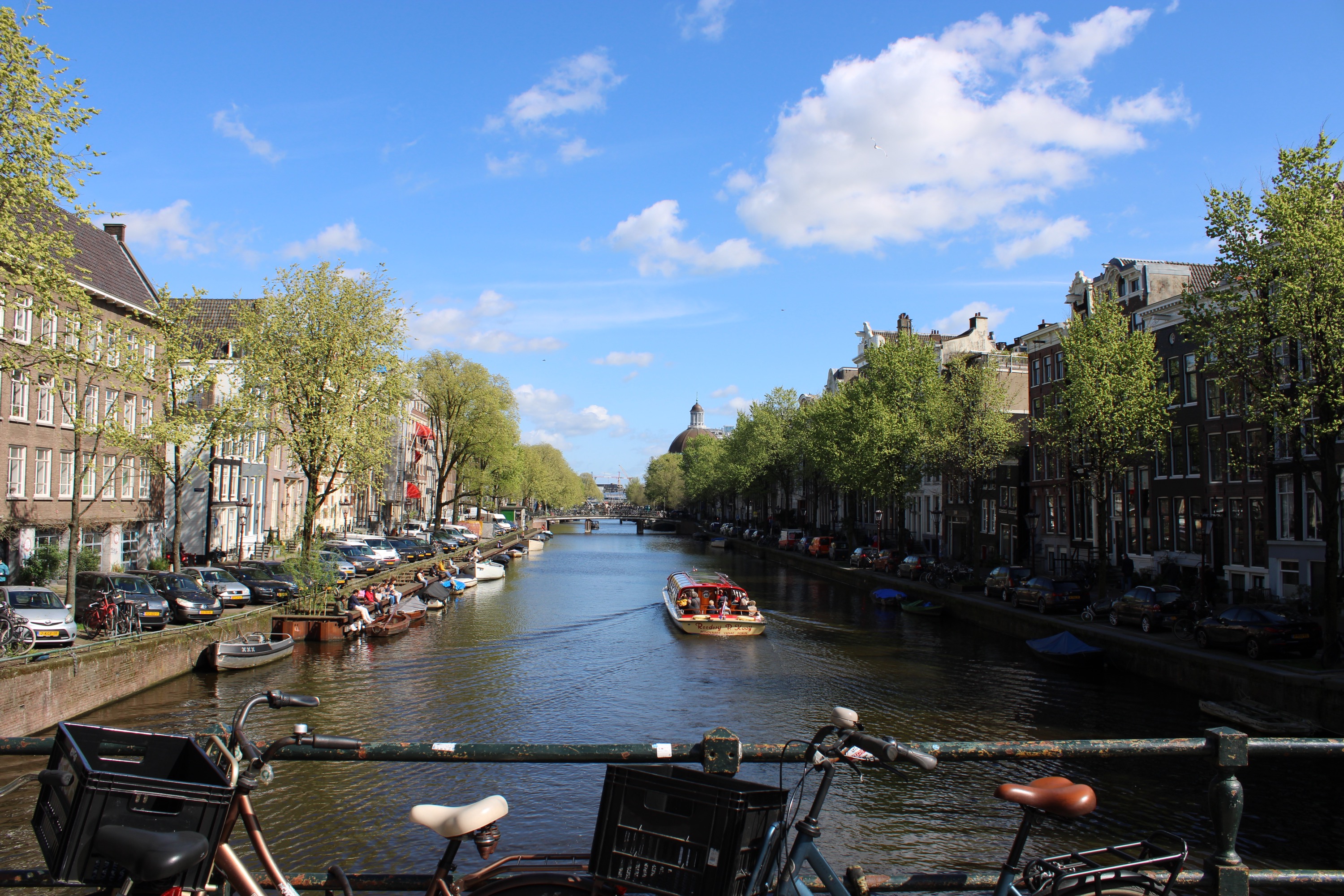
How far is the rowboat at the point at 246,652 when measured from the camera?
1120 inches

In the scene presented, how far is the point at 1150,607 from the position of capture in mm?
33000

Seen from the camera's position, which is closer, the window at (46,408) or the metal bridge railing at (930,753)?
the metal bridge railing at (930,753)

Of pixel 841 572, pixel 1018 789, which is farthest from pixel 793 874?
pixel 841 572

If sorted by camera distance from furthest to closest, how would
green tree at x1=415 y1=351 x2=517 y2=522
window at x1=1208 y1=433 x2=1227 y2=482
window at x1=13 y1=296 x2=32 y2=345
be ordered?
green tree at x1=415 y1=351 x2=517 y2=522
window at x1=1208 y1=433 x2=1227 y2=482
window at x1=13 y1=296 x2=32 y2=345

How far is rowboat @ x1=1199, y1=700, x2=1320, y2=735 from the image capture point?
21.1 meters

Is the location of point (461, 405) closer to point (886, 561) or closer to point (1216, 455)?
point (886, 561)

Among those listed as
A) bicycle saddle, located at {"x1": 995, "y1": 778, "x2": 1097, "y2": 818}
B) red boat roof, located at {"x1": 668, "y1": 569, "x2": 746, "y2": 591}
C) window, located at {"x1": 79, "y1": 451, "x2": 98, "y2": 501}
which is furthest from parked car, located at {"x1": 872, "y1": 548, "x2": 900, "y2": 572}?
bicycle saddle, located at {"x1": 995, "y1": 778, "x2": 1097, "y2": 818}

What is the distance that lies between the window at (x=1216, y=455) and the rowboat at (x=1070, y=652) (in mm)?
14697

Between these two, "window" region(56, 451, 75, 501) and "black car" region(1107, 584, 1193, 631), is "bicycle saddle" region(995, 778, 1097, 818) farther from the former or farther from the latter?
"window" region(56, 451, 75, 501)

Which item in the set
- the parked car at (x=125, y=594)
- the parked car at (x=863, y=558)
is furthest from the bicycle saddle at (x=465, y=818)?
the parked car at (x=863, y=558)

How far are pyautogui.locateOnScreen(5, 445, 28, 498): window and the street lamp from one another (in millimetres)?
49233

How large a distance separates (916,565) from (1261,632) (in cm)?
2973

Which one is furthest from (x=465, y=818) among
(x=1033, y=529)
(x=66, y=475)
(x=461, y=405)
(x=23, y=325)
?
(x=461, y=405)

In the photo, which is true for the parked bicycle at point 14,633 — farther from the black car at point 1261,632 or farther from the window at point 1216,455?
the window at point 1216,455
